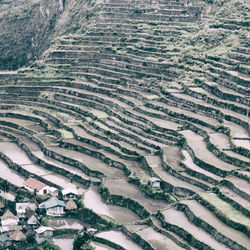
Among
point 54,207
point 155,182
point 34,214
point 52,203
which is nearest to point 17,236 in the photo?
point 34,214

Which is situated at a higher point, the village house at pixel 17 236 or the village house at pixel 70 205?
the village house at pixel 70 205

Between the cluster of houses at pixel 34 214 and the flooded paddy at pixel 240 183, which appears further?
the cluster of houses at pixel 34 214

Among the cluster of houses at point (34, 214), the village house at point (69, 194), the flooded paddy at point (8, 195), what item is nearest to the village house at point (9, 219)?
the cluster of houses at point (34, 214)

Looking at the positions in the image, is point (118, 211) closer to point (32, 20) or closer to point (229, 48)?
point (229, 48)

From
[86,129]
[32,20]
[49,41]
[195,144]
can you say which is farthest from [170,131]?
[32,20]

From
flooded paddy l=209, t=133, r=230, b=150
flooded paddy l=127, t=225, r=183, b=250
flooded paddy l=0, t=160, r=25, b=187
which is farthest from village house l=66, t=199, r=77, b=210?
flooded paddy l=209, t=133, r=230, b=150

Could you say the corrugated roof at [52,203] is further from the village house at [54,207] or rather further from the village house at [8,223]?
the village house at [8,223]

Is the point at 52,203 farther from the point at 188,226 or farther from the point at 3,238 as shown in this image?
the point at 188,226

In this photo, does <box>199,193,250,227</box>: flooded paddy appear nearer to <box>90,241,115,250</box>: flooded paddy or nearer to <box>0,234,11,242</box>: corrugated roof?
<box>90,241,115,250</box>: flooded paddy
